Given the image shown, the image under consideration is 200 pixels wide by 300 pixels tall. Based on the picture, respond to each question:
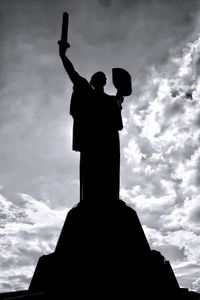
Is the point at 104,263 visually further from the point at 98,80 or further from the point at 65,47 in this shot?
the point at 65,47

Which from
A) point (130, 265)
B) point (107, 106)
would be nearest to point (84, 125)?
point (107, 106)

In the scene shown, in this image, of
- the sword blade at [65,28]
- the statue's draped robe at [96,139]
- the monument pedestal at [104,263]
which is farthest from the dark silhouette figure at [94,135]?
the monument pedestal at [104,263]

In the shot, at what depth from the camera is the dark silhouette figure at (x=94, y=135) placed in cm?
641

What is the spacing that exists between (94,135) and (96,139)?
0.32 feet

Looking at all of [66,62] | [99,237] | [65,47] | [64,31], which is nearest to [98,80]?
[66,62]

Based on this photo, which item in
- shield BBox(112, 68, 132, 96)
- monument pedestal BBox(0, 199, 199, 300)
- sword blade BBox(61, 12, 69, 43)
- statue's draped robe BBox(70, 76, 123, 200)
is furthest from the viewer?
shield BBox(112, 68, 132, 96)

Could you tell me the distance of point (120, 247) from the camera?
17.9ft

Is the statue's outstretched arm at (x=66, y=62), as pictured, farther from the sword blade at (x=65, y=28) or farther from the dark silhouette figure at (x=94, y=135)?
the sword blade at (x=65, y=28)

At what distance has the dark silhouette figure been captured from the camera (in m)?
6.41

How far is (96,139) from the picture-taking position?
21.9 ft

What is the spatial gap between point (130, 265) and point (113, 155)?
2.33 metres

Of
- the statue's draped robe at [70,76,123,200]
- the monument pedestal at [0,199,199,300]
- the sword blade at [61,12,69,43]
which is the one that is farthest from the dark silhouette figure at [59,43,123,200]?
the monument pedestal at [0,199,199,300]

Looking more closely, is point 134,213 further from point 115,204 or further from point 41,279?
point 41,279

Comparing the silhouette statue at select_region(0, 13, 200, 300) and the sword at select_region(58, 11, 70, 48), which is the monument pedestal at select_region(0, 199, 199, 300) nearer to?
the silhouette statue at select_region(0, 13, 200, 300)
